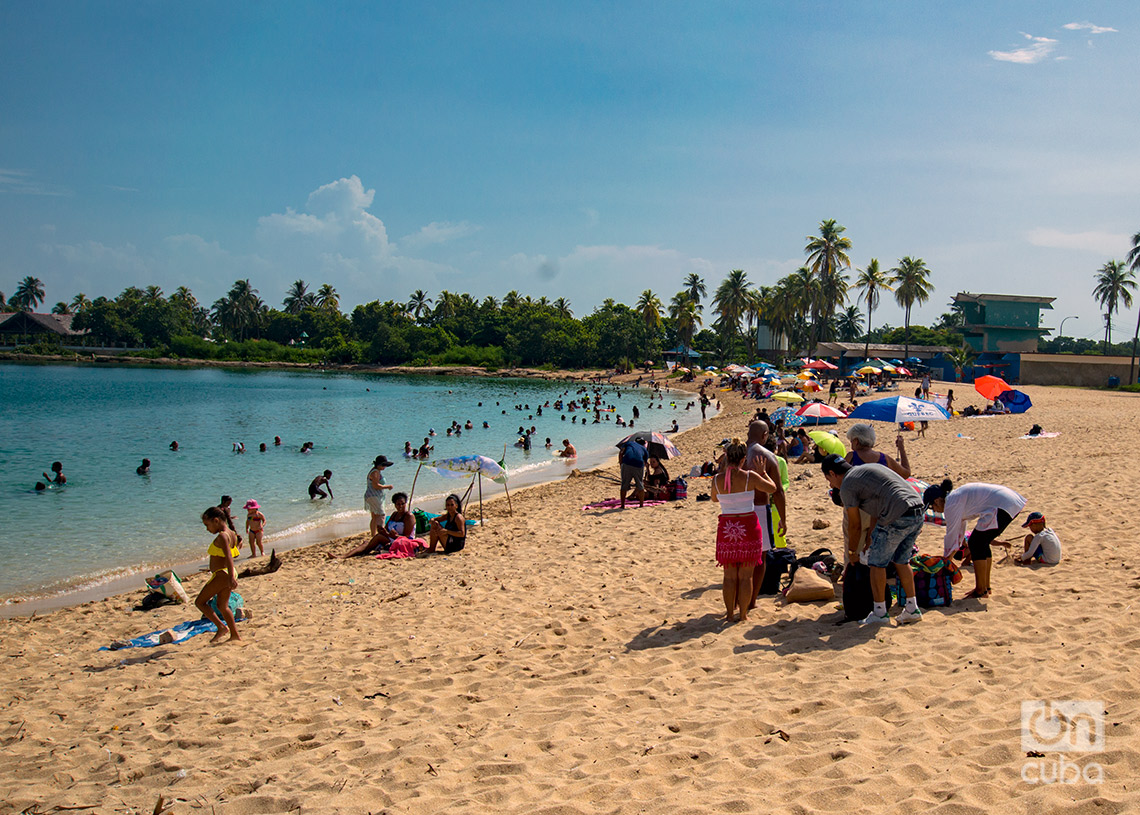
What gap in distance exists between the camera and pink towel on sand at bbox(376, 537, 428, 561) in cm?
1062

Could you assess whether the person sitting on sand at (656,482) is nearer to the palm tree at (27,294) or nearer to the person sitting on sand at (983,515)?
the person sitting on sand at (983,515)

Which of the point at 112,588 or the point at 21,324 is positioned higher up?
the point at 21,324

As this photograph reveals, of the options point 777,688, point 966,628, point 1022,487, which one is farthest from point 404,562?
point 1022,487

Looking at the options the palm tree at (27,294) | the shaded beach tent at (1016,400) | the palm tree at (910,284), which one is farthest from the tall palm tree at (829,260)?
the palm tree at (27,294)

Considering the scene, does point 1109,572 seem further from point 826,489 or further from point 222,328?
point 222,328

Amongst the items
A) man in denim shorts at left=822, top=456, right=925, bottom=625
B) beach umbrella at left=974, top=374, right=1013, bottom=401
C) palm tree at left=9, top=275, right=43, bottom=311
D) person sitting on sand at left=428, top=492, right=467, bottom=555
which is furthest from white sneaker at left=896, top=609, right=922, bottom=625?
palm tree at left=9, top=275, right=43, bottom=311

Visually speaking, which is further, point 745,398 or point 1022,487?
point 745,398

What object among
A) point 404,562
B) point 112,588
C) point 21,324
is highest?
point 21,324

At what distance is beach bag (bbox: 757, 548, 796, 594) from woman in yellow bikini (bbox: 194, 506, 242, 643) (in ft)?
17.6

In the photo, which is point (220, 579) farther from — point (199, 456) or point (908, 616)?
point (199, 456)

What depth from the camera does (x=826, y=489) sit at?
1281 centimetres

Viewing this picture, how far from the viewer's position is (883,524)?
17.3 ft

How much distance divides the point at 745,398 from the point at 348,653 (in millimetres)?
44415
